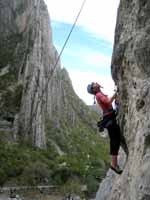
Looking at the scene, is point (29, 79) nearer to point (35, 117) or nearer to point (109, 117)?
point (35, 117)

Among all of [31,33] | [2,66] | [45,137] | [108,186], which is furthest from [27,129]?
[108,186]

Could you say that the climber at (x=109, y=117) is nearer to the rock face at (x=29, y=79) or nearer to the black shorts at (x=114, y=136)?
the black shorts at (x=114, y=136)

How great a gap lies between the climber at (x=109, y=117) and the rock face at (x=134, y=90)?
27 centimetres

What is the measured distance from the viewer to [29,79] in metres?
A: 161

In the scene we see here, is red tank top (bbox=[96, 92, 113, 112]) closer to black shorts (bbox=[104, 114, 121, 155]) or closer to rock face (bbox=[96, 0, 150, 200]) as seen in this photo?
black shorts (bbox=[104, 114, 121, 155])

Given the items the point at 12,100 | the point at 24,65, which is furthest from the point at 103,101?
the point at 24,65

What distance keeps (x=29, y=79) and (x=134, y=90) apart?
14854 cm

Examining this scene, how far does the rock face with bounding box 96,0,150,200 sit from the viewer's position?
11.8 meters

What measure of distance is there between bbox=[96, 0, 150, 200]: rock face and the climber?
0.27 metres

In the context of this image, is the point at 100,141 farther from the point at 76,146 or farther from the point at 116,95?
the point at 116,95

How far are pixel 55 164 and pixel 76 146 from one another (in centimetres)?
3332

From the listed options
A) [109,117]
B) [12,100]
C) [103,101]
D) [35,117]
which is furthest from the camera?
[12,100]

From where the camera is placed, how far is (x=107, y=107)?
559 inches

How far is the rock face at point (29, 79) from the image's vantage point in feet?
516
